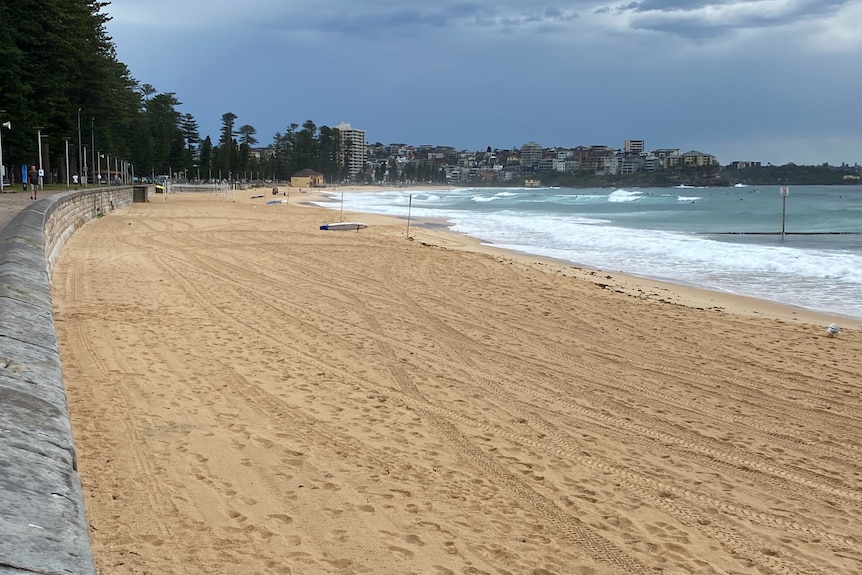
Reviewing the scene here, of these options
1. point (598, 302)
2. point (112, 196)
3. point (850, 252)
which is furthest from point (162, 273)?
point (112, 196)

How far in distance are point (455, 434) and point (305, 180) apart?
142 metres

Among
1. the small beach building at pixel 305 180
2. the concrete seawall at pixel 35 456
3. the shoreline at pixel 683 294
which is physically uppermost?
the small beach building at pixel 305 180

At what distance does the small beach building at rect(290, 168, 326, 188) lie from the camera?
462ft

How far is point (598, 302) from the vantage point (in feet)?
35.6

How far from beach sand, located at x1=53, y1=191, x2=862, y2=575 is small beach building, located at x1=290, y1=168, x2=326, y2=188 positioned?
134 metres

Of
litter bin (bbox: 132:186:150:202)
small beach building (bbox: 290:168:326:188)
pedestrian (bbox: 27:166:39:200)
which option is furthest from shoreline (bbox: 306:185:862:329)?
small beach building (bbox: 290:168:326:188)

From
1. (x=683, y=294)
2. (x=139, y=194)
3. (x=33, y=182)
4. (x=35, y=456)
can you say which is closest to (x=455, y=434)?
(x=35, y=456)

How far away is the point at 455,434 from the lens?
197 inches

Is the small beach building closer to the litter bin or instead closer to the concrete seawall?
the litter bin

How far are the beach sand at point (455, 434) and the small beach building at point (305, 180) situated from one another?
134m

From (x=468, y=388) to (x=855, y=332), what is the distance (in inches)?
230

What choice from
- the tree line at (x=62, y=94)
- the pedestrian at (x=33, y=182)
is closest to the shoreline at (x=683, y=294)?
the pedestrian at (x=33, y=182)

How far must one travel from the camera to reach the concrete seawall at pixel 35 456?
4.86 feet

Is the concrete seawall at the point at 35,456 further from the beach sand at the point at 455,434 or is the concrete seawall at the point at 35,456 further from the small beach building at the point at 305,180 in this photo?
the small beach building at the point at 305,180
